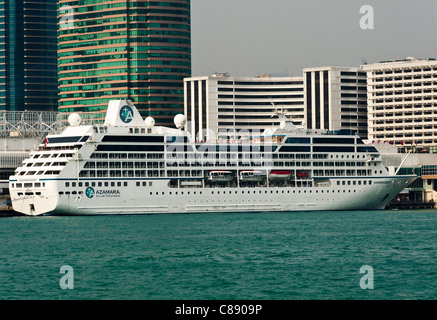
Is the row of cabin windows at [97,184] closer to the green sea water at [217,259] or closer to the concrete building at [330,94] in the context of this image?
the green sea water at [217,259]

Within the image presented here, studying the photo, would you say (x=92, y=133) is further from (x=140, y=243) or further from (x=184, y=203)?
(x=140, y=243)

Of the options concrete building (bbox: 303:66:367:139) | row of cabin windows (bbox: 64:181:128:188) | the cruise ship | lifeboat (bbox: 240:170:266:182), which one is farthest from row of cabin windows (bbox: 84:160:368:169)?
concrete building (bbox: 303:66:367:139)

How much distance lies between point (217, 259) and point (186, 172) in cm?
5053

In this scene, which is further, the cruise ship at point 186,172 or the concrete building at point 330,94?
the concrete building at point 330,94

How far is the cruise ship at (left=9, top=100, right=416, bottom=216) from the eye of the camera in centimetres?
10381

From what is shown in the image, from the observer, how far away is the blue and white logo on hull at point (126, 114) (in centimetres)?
10931

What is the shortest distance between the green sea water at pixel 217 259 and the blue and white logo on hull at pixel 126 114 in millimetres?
17376

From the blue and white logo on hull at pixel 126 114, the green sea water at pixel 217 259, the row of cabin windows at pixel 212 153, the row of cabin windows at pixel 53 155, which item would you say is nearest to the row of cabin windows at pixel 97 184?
the row of cabin windows at pixel 212 153

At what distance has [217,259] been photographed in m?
59.7

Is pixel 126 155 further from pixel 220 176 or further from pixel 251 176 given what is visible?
pixel 251 176

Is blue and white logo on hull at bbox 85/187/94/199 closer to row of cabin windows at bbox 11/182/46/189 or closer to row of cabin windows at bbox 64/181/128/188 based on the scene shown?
row of cabin windows at bbox 64/181/128/188

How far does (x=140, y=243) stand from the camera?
70.7 metres

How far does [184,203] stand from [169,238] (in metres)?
33.1
